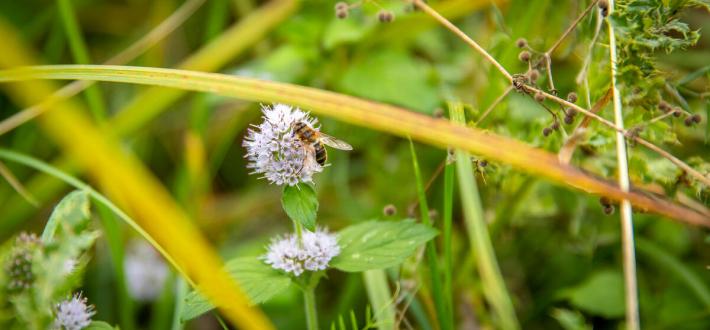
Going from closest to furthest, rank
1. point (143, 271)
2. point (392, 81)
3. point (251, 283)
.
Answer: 1. point (251, 283)
2. point (392, 81)
3. point (143, 271)

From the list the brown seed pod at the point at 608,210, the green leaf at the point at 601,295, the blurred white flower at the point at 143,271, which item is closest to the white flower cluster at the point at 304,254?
the brown seed pod at the point at 608,210

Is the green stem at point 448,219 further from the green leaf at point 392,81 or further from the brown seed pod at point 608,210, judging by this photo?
the green leaf at point 392,81

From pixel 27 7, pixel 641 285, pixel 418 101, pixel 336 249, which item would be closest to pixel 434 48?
pixel 418 101

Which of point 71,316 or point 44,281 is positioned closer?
point 44,281

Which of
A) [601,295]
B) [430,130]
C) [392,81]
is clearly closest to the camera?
[430,130]

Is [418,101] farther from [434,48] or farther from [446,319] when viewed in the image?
[446,319]

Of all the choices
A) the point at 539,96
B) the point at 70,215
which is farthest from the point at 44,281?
the point at 539,96

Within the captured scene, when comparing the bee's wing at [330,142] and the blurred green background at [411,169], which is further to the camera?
the blurred green background at [411,169]

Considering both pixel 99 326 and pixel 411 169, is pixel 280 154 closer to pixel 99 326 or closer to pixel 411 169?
pixel 99 326
